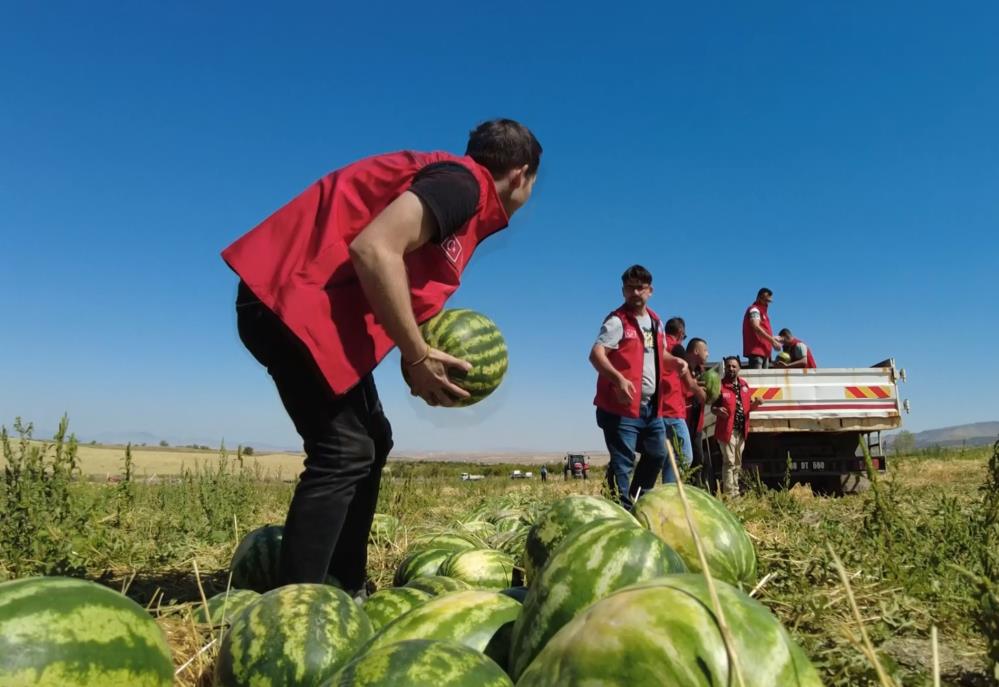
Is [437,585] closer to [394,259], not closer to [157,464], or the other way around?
[394,259]

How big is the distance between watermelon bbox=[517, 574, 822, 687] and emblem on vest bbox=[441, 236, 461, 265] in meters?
1.75

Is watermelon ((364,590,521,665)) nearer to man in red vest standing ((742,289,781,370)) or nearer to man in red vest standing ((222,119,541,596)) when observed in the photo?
man in red vest standing ((222,119,541,596))

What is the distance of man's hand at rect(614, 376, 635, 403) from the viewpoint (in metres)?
5.54

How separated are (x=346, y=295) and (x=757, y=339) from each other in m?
10.1

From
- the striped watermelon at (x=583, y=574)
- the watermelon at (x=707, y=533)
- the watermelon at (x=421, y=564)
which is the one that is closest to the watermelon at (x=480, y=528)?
the watermelon at (x=421, y=564)

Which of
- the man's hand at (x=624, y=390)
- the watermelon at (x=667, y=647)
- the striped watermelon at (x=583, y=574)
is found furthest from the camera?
the man's hand at (x=624, y=390)

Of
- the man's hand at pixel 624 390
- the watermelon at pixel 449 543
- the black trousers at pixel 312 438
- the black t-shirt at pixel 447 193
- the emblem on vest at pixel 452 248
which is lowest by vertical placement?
the watermelon at pixel 449 543

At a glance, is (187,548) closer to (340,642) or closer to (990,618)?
(340,642)

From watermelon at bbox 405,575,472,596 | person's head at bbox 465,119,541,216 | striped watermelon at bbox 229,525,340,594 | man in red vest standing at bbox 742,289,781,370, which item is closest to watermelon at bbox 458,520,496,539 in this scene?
striped watermelon at bbox 229,525,340,594

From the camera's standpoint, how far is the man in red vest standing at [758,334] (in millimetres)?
11305

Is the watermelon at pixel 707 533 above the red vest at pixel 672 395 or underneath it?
underneath

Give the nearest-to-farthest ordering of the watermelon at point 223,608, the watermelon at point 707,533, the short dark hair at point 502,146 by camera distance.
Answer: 1. the watermelon at point 223,608
2. the watermelon at point 707,533
3. the short dark hair at point 502,146

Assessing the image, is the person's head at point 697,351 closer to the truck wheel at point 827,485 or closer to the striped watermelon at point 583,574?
the truck wheel at point 827,485

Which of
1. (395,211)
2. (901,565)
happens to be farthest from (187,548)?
(901,565)
